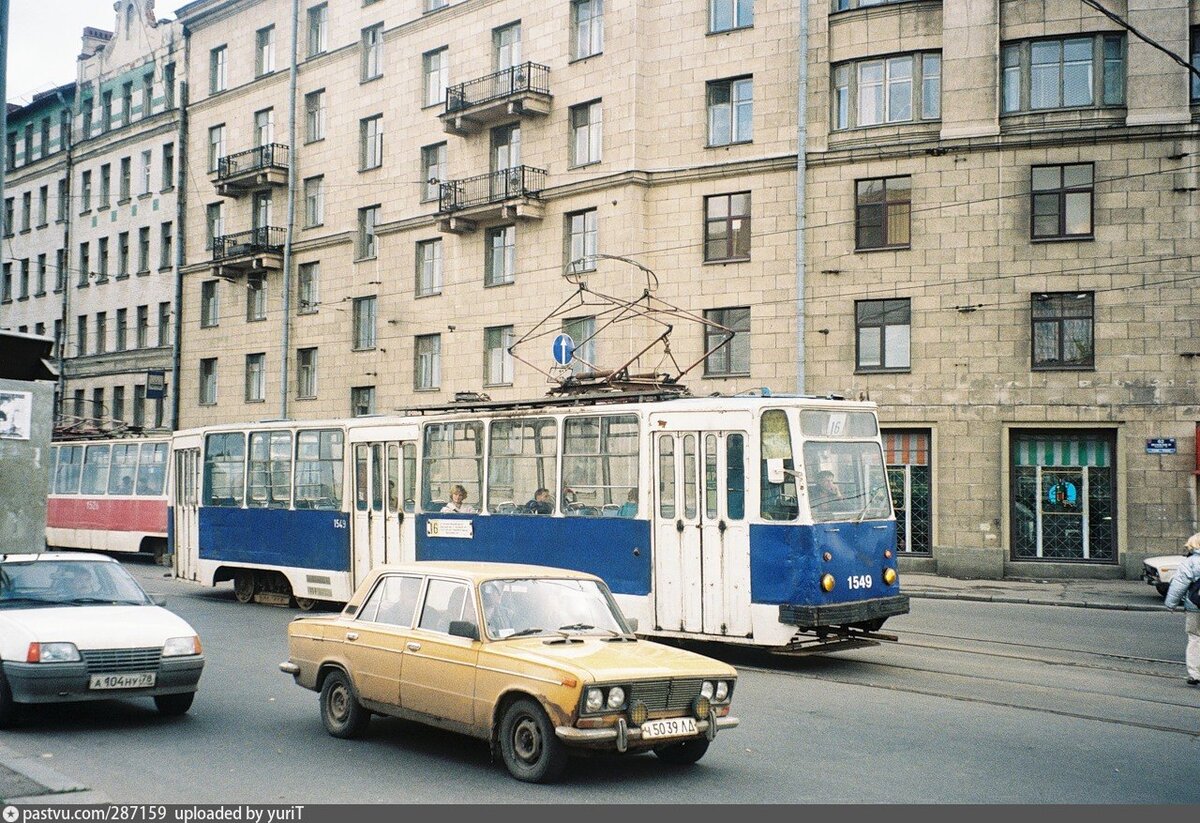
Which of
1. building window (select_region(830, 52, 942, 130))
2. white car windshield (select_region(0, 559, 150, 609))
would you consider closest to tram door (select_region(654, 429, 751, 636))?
white car windshield (select_region(0, 559, 150, 609))

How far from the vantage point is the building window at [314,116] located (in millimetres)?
44812

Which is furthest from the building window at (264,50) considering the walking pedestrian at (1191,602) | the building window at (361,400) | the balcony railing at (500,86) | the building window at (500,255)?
the walking pedestrian at (1191,602)

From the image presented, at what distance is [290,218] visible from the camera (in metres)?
45.6

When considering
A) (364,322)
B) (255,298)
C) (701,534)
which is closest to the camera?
(701,534)

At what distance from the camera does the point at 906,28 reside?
29672 mm

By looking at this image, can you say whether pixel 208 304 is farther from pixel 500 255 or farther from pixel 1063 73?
pixel 1063 73

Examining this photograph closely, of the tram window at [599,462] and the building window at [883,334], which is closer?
A: the tram window at [599,462]

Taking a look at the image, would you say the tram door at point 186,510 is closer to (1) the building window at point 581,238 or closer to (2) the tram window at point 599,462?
(2) the tram window at point 599,462

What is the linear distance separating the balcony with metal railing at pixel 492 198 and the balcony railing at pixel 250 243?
996 centimetres

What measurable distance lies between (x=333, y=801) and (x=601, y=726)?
5.73ft

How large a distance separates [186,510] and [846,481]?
1439 cm

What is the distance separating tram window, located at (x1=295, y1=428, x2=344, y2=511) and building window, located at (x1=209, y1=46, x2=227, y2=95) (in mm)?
33208

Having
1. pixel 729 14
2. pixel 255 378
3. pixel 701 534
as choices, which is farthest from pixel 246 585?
pixel 255 378

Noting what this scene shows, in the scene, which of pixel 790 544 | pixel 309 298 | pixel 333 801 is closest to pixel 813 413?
pixel 790 544
